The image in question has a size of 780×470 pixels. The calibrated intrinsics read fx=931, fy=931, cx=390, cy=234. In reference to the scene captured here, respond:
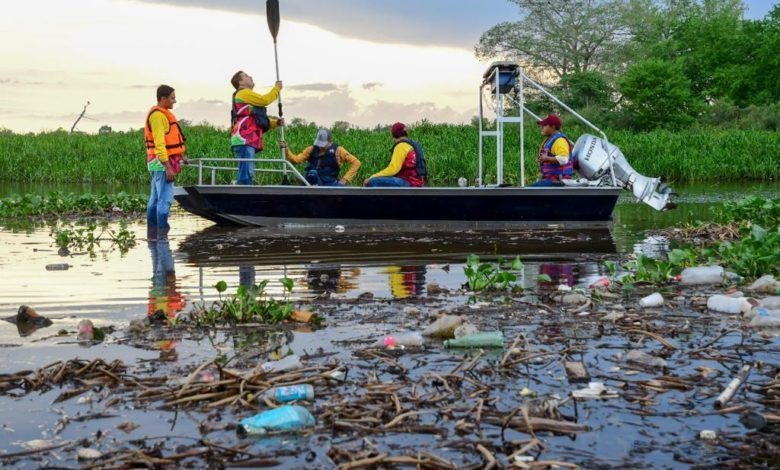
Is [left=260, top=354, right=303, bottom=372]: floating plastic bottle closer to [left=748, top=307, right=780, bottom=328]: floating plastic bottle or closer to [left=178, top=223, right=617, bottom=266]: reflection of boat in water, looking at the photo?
[left=748, top=307, right=780, bottom=328]: floating plastic bottle

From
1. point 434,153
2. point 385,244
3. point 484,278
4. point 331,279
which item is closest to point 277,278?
point 331,279

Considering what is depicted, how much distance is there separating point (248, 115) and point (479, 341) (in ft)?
32.3

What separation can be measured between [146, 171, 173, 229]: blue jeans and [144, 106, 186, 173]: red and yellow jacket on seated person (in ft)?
0.84

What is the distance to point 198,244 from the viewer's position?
42.8 feet

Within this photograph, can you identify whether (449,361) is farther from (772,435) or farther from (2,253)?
(2,253)

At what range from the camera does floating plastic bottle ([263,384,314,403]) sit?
4.47 m

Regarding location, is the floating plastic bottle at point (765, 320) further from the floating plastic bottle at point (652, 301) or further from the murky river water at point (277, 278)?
the floating plastic bottle at point (652, 301)

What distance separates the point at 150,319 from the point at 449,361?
2.36m

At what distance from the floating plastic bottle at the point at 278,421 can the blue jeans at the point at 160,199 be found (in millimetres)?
10002

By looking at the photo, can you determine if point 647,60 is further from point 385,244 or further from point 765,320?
point 765,320

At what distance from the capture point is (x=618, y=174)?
15.6 meters

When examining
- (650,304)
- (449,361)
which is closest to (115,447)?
(449,361)

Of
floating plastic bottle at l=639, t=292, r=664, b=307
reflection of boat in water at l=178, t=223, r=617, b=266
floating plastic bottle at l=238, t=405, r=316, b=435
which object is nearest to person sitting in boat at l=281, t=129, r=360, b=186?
reflection of boat in water at l=178, t=223, r=617, b=266

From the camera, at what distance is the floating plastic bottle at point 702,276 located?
822 cm
